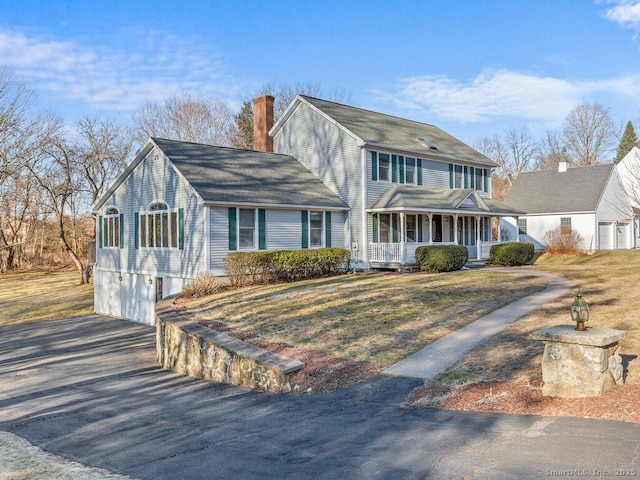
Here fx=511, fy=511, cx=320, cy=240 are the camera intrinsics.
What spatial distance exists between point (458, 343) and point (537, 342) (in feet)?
4.42

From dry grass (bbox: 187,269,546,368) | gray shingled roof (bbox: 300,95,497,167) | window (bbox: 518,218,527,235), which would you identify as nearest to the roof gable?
gray shingled roof (bbox: 300,95,497,167)

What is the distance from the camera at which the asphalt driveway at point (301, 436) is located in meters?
4.78

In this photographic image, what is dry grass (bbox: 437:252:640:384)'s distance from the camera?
756cm

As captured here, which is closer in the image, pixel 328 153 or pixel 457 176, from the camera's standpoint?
pixel 328 153

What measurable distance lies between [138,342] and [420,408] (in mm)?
13764

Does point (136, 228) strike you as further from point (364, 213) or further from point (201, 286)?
point (364, 213)

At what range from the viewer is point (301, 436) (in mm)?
6051

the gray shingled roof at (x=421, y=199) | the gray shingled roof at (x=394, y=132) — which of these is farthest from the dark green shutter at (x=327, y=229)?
the gray shingled roof at (x=394, y=132)

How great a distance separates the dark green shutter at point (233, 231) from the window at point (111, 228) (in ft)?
26.7

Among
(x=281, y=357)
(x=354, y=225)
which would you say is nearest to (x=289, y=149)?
(x=354, y=225)

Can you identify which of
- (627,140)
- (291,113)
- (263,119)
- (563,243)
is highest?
(627,140)

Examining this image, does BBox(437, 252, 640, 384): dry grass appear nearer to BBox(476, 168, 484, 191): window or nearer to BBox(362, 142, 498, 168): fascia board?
BBox(362, 142, 498, 168): fascia board

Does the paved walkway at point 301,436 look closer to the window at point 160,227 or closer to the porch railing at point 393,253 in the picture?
the window at point 160,227

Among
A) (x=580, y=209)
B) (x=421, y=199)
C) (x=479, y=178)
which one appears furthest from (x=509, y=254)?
(x=580, y=209)
